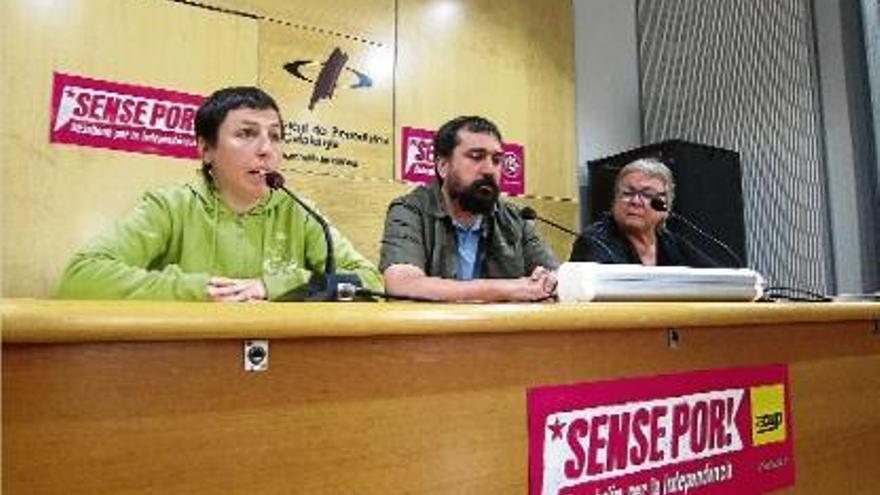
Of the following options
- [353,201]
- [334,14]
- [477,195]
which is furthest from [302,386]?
[334,14]

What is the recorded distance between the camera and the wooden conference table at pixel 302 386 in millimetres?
570

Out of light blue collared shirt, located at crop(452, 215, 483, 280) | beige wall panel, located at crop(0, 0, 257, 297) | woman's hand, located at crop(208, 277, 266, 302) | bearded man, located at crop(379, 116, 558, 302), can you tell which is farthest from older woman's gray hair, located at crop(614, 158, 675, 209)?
beige wall panel, located at crop(0, 0, 257, 297)

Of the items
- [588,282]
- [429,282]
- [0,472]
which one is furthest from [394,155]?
[0,472]

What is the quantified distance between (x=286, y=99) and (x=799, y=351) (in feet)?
6.74

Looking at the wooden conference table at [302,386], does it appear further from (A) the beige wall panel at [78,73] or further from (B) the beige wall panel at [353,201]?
(B) the beige wall panel at [353,201]

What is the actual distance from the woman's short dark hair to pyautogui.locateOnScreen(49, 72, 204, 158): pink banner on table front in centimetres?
54

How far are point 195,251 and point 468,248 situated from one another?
81cm

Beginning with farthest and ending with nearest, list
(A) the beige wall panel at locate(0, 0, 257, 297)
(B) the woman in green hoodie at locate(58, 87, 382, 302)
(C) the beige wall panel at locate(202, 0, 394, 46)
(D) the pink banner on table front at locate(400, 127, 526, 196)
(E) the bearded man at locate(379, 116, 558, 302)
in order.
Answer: (D) the pink banner on table front at locate(400, 127, 526, 196) → (C) the beige wall panel at locate(202, 0, 394, 46) → (A) the beige wall panel at locate(0, 0, 257, 297) → (E) the bearded man at locate(379, 116, 558, 302) → (B) the woman in green hoodie at locate(58, 87, 382, 302)

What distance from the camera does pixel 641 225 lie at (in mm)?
2250

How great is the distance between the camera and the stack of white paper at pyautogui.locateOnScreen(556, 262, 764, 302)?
1093 mm

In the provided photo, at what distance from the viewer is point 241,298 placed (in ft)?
4.26

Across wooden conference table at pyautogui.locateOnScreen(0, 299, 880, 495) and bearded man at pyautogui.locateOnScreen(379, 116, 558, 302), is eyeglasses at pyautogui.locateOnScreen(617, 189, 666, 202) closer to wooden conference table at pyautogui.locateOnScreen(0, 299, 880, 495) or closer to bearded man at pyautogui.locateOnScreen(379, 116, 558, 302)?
bearded man at pyautogui.locateOnScreen(379, 116, 558, 302)

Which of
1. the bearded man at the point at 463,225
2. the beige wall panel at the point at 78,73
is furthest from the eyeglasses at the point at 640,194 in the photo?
the beige wall panel at the point at 78,73

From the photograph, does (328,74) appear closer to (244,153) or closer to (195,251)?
(244,153)
